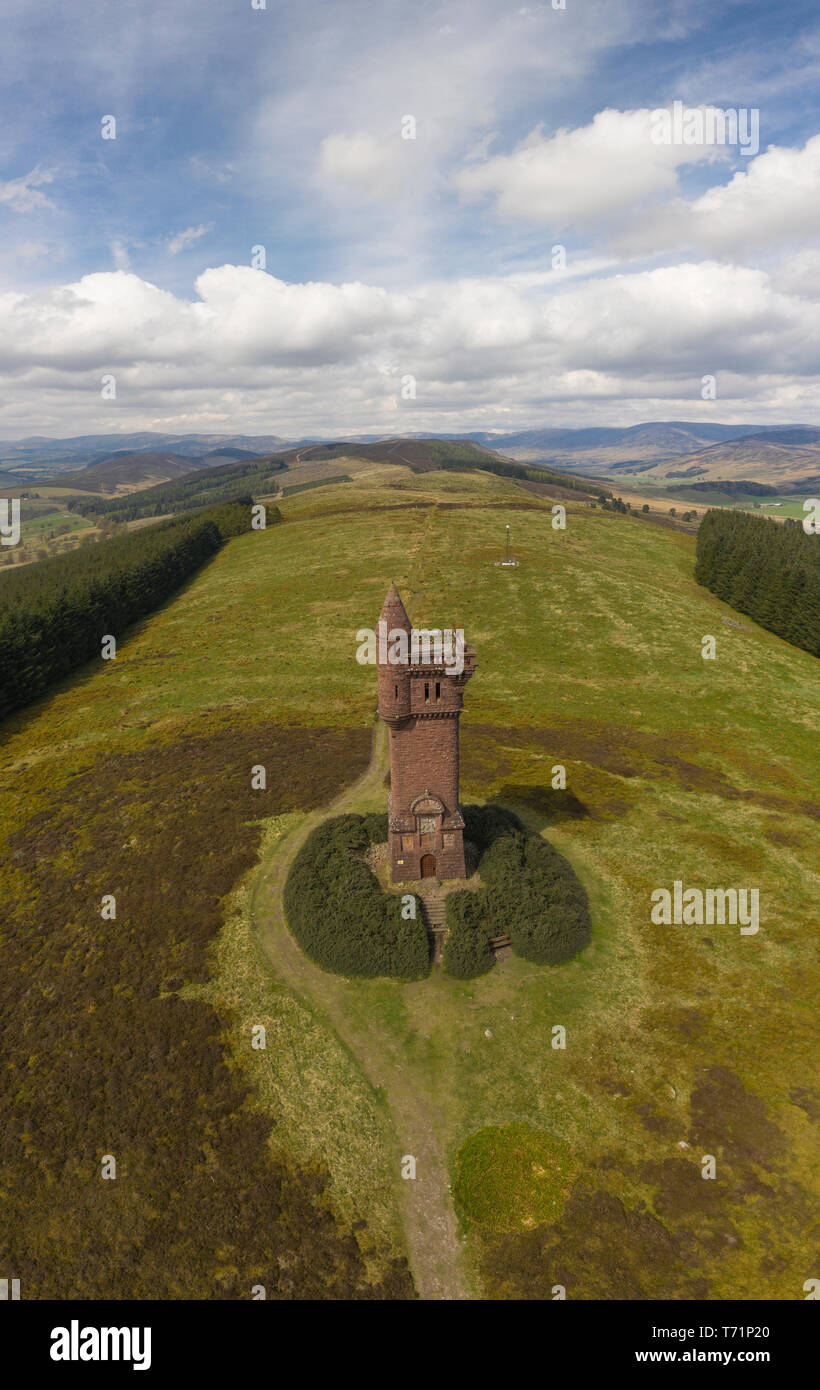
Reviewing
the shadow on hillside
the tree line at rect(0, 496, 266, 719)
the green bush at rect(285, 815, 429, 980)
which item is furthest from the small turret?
the tree line at rect(0, 496, 266, 719)

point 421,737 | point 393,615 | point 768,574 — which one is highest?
point 768,574

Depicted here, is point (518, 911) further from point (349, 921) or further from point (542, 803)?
point (542, 803)

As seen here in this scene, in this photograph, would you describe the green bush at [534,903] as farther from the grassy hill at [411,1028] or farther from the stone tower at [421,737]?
the stone tower at [421,737]

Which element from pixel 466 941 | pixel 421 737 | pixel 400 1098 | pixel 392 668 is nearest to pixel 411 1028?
pixel 400 1098

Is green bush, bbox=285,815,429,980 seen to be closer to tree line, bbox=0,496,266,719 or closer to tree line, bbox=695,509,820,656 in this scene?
tree line, bbox=0,496,266,719

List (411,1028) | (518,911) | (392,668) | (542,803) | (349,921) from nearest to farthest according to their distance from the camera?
(411,1028)
(392,668)
(349,921)
(518,911)
(542,803)

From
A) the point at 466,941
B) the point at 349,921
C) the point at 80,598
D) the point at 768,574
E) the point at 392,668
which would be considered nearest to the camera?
the point at 392,668
